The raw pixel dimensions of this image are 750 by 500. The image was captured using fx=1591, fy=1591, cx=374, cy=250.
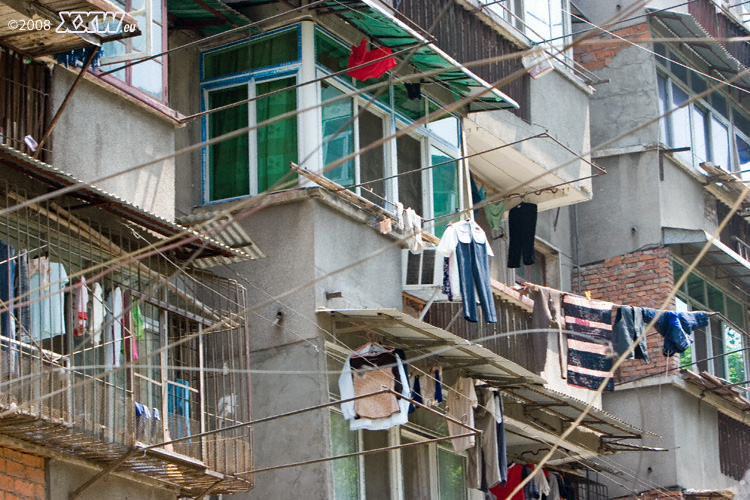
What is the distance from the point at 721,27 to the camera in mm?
24734

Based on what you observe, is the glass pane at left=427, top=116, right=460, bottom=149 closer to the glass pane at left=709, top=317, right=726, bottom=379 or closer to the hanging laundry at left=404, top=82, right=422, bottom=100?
the hanging laundry at left=404, top=82, right=422, bottom=100

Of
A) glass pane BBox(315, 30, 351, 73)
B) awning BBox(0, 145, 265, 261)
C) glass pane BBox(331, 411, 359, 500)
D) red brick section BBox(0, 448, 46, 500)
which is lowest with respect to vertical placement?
red brick section BBox(0, 448, 46, 500)

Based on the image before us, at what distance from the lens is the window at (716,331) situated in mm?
23391

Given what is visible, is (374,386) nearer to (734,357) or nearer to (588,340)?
(588,340)

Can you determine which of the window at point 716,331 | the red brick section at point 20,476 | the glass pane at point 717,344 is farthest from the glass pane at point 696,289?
the red brick section at point 20,476

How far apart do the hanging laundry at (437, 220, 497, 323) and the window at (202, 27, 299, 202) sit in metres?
1.76

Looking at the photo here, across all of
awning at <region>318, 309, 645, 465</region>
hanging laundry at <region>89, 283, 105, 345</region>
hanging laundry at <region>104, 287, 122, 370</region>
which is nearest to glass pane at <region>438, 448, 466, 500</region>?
awning at <region>318, 309, 645, 465</region>

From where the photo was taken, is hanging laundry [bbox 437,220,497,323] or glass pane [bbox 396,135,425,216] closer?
hanging laundry [bbox 437,220,497,323]

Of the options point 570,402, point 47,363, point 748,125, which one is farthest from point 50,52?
point 748,125

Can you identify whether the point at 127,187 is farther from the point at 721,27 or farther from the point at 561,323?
the point at 721,27

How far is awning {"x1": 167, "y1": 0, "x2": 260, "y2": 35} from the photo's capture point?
15.2 m

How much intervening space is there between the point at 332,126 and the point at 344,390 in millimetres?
2756

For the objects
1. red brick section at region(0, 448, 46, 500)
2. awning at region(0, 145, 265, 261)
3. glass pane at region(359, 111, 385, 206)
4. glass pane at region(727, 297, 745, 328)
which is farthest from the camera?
glass pane at region(727, 297, 745, 328)

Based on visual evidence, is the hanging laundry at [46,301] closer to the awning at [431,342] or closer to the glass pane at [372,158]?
the awning at [431,342]
